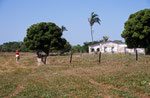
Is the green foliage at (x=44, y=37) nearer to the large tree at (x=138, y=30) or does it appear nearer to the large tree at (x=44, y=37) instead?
the large tree at (x=44, y=37)

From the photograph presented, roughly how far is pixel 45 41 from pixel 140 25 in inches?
932

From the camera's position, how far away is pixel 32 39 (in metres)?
49.9

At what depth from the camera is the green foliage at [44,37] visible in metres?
48.2

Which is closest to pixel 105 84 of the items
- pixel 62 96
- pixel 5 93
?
pixel 62 96

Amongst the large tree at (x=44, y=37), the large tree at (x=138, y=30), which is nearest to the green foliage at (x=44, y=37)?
the large tree at (x=44, y=37)

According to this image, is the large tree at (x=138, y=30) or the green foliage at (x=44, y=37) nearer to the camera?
the large tree at (x=138, y=30)

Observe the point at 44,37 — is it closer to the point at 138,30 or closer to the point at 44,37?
the point at 44,37

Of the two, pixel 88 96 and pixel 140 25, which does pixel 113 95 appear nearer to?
pixel 88 96

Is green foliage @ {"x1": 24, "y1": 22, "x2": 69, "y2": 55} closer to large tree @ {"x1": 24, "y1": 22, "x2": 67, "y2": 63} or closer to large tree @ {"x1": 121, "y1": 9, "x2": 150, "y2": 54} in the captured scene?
large tree @ {"x1": 24, "y1": 22, "x2": 67, "y2": 63}

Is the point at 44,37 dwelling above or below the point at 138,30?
below

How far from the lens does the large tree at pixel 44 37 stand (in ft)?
158

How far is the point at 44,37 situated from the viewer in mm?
48000

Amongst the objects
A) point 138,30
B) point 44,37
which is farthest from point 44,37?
point 138,30

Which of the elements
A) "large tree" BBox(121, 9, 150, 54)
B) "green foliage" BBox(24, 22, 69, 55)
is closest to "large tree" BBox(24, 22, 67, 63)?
"green foliage" BBox(24, 22, 69, 55)
